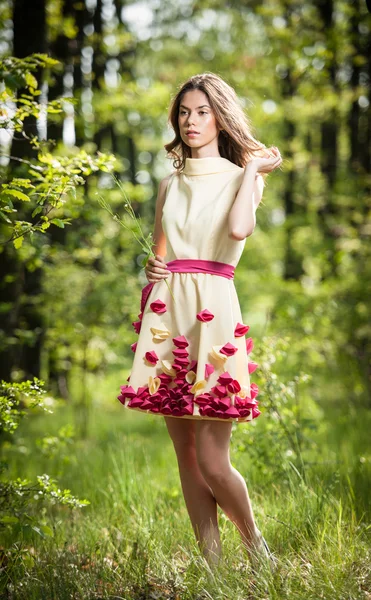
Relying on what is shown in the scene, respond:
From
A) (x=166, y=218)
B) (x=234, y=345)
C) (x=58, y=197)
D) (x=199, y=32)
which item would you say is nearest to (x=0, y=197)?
(x=58, y=197)

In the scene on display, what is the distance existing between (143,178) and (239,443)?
12.5 metres

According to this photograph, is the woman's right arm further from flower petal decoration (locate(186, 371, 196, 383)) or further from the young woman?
flower petal decoration (locate(186, 371, 196, 383))

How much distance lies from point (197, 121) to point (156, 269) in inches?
25.5

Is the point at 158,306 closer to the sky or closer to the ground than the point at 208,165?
closer to the ground

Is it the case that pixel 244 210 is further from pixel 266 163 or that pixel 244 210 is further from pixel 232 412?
pixel 232 412

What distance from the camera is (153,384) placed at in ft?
8.39

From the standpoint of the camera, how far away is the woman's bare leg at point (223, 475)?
2537 mm

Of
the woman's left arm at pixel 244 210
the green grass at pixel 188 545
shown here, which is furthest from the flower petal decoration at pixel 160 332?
the green grass at pixel 188 545

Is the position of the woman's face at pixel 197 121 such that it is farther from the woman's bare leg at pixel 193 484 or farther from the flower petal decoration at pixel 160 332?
the woman's bare leg at pixel 193 484

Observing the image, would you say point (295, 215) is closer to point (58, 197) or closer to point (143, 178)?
point (143, 178)

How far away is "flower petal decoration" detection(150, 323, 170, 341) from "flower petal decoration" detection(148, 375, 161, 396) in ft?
0.54

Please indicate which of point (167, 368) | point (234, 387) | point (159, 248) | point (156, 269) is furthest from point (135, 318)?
point (234, 387)

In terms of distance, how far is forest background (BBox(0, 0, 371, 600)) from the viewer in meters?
2.76

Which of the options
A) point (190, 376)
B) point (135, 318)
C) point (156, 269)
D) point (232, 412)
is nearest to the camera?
point (232, 412)
